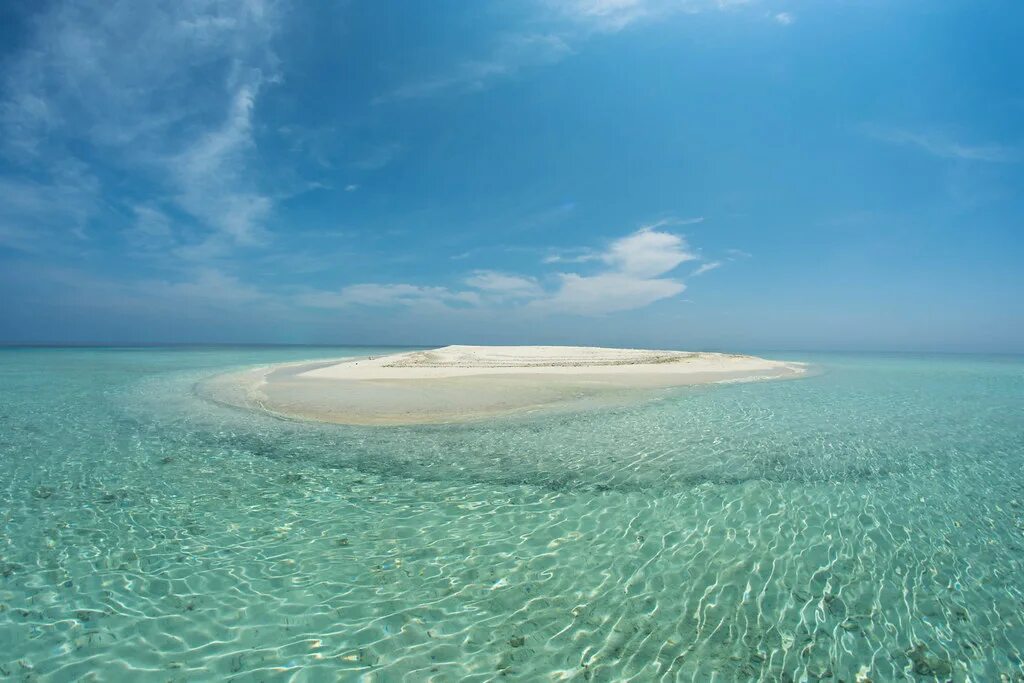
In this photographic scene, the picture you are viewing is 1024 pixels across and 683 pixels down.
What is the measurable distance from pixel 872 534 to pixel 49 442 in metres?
20.8

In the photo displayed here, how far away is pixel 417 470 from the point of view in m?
10.4

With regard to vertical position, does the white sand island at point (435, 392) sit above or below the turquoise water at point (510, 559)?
above

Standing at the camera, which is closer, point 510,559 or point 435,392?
point 510,559

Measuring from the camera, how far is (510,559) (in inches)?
256

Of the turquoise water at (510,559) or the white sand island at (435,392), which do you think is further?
the white sand island at (435,392)

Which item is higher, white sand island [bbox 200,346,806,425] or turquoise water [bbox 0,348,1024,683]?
white sand island [bbox 200,346,806,425]

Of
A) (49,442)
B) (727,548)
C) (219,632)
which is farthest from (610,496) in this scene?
(49,442)

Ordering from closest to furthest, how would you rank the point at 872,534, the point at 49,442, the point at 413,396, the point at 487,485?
the point at 872,534, the point at 487,485, the point at 49,442, the point at 413,396

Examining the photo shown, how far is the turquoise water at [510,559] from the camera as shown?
4.66 m

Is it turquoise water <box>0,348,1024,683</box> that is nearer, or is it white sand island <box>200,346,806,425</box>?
turquoise water <box>0,348,1024,683</box>

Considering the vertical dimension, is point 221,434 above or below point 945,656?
above

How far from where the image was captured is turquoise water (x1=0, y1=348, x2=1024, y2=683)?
466cm

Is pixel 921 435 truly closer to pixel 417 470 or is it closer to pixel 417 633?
pixel 417 470

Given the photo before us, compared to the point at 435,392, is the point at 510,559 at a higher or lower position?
lower
